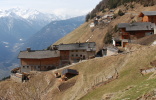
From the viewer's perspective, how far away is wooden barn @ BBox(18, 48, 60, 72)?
235ft

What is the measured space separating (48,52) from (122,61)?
111ft

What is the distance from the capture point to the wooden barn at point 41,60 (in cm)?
7162

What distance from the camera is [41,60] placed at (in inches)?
2822

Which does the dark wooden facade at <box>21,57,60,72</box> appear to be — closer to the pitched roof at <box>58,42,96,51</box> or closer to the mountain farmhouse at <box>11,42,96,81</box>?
the mountain farmhouse at <box>11,42,96,81</box>

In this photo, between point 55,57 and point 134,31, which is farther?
point 55,57

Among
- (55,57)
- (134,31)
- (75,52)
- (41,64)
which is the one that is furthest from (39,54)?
(134,31)

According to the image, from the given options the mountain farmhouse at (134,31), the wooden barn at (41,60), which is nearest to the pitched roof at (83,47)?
the wooden barn at (41,60)

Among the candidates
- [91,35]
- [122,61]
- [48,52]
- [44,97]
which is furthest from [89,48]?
[91,35]

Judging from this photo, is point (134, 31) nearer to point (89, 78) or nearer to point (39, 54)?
point (89, 78)

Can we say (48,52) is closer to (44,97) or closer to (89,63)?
(89,63)

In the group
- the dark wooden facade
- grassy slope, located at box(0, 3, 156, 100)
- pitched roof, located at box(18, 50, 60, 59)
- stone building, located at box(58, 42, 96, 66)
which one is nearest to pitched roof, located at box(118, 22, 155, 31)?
Result: stone building, located at box(58, 42, 96, 66)

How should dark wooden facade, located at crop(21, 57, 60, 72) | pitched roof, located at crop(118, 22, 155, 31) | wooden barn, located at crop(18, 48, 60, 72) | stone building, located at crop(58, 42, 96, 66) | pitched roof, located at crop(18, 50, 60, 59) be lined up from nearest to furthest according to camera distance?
pitched roof, located at crop(118, 22, 155, 31)
stone building, located at crop(58, 42, 96, 66)
pitched roof, located at crop(18, 50, 60, 59)
wooden barn, located at crop(18, 48, 60, 72)
dark wooden facade, located at crop(21, 57, 60, 72)

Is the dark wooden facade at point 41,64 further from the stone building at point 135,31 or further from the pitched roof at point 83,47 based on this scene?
the stone building at point 135,31

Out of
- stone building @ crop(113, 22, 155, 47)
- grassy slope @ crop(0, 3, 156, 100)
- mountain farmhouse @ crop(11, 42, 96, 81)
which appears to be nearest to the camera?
grassy slope @ crop(0, 3, 156, 100)
